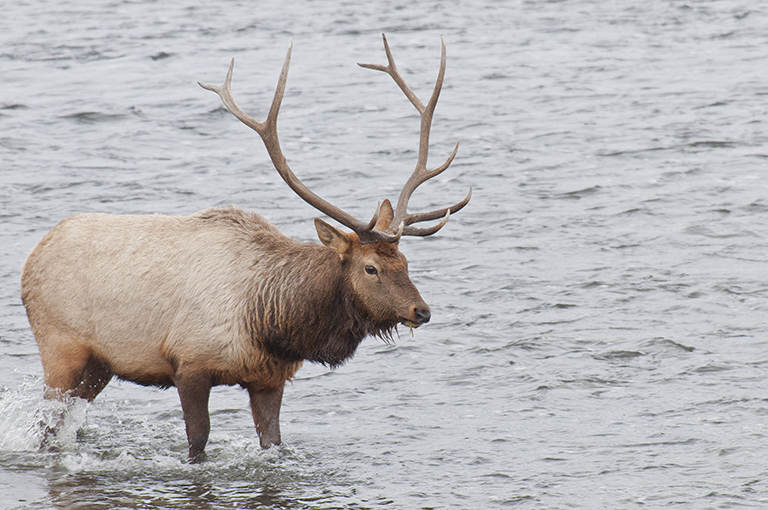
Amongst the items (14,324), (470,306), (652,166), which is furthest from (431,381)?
(652,166)

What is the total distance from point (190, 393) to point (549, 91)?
13.1 meters

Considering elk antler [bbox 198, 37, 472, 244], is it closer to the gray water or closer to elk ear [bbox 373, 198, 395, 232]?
elk ear [bbox 373, 198, 395, 232]

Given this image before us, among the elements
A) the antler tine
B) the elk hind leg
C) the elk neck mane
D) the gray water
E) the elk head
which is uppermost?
the antler tine

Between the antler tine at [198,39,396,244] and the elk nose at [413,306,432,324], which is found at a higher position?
the antler tine at [198,39,396,244]

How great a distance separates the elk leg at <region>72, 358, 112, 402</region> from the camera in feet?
25.4

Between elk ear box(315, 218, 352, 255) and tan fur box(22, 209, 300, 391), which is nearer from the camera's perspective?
elk ear box(315, 218, 352, 255)

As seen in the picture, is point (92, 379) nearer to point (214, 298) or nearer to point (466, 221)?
point (214, 298)

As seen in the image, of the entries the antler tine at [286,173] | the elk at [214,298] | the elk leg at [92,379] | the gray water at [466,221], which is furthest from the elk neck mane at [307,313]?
the elk leg at [92,379]

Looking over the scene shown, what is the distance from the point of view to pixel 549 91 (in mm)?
19109

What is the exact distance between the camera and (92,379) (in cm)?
786

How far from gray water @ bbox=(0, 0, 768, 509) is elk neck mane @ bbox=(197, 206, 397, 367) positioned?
2.87ft

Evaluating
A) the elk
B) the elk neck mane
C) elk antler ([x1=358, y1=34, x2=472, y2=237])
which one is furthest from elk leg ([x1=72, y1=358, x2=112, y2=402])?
elk antler ([x1=358, y1=34, x2=472, y2=237])

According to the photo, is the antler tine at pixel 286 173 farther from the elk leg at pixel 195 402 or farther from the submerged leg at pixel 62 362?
the submerged leg at pixel 62 362

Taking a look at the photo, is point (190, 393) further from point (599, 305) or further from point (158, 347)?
point (599, 305)
